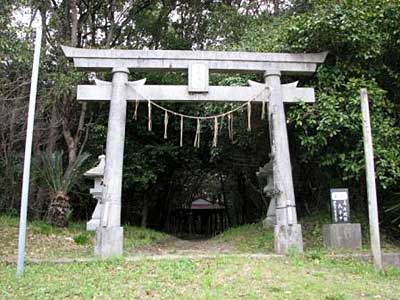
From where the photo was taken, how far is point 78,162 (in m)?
12.2

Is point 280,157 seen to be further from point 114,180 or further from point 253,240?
point 114,180

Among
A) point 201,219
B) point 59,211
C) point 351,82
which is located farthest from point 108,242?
point 201,219

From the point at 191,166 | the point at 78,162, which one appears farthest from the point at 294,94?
the point at 191,166

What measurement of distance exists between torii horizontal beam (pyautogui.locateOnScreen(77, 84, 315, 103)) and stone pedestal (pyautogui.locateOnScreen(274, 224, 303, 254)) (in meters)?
2.49

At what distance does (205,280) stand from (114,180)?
9.55 ft

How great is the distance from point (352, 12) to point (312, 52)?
107cm

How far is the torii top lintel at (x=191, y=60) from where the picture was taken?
26.7ft

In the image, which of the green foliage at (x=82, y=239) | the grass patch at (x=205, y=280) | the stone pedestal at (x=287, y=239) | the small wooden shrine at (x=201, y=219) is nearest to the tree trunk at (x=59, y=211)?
the green foliage at (x=82, y=239)

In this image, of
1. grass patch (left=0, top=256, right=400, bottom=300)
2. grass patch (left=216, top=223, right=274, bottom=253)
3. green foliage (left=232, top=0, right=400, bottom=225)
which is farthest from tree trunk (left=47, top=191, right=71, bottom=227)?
green foliage (left=232, top=0, right=400, bottom=225)

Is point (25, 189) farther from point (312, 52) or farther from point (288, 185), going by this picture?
point (312, 52)

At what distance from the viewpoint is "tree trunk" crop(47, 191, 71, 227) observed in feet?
36.5

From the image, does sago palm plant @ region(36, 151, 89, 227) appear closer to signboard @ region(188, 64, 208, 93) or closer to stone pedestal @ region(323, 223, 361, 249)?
signboard @ region(188, 64, 208, 93)

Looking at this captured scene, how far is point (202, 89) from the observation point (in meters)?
8.25

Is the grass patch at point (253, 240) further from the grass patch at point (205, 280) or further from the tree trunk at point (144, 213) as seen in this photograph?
the tree trunk at point (144, 213)
